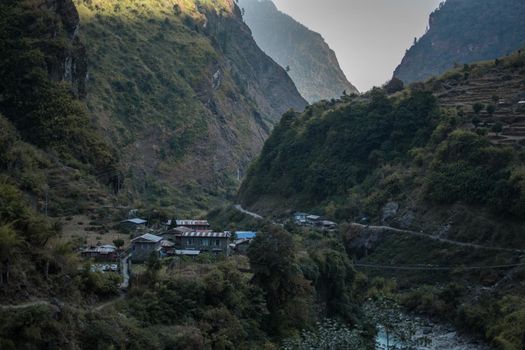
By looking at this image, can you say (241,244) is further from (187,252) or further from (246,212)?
(246,212)

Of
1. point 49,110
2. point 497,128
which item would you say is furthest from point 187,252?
point 497,128

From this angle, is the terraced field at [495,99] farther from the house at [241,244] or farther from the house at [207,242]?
the house at [207,242]

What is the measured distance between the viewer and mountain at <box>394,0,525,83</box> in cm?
16288

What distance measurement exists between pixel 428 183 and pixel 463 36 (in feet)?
402

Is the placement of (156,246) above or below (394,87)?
below

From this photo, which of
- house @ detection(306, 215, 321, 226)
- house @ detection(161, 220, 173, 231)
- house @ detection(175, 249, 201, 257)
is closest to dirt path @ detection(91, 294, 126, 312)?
house @ detection(175, 249, 201, 257)

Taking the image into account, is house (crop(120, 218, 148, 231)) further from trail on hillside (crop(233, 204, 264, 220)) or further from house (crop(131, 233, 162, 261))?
trail on hillside (crop(233, 204, 264, 220))

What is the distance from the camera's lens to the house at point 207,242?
45.3m

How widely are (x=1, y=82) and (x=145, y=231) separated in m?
24.2

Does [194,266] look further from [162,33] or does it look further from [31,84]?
[162,33]

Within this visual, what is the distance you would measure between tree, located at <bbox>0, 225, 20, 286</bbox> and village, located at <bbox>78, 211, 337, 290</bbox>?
6.49 m

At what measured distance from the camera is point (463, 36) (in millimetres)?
174000

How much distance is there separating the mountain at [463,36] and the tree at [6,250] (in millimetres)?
148214

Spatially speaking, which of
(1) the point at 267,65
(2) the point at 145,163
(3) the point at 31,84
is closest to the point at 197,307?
(3) the point at 31,84
